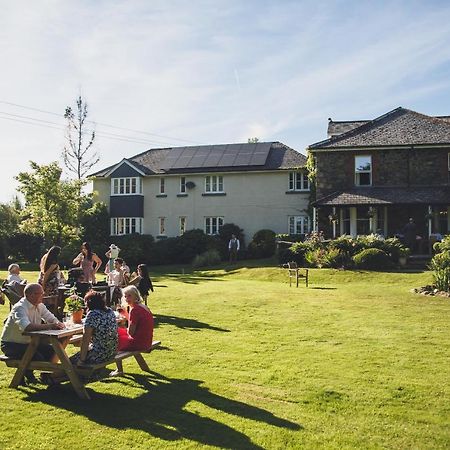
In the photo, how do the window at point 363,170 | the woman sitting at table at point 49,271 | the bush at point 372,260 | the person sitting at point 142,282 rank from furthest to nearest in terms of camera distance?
the window at point 363,170 → the bush at point 372,260 → the person sitting at point 142,282 → the woman sitting at table at point 49,271

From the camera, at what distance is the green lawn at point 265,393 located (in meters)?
5.83

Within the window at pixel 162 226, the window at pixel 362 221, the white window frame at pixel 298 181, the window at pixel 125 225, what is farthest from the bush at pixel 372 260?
the window at pixel 125 225

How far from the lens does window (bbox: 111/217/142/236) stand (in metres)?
41.1

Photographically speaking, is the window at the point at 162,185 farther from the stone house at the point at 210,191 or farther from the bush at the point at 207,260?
the bush at the point at 207,260

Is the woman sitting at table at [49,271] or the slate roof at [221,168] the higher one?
the slate roof at [221,168]

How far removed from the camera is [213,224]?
40.3 meters

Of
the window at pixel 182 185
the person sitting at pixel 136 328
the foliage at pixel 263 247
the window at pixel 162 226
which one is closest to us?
the person sitting at pixel 136 328

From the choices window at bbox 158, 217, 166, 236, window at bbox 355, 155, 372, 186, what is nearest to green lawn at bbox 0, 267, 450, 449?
window at bbox 355, 155, 372, 186

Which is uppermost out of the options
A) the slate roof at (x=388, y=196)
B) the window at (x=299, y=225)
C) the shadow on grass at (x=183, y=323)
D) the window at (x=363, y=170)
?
the window at (x=363, y=170)

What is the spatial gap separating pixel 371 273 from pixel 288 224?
15.1m

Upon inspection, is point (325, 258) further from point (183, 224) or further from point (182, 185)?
point (182, 185)

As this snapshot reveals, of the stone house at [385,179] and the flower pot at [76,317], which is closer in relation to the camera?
the flower pot at [76,317]

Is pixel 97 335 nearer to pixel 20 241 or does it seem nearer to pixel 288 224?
pixel 288 224

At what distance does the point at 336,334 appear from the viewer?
11.4m
